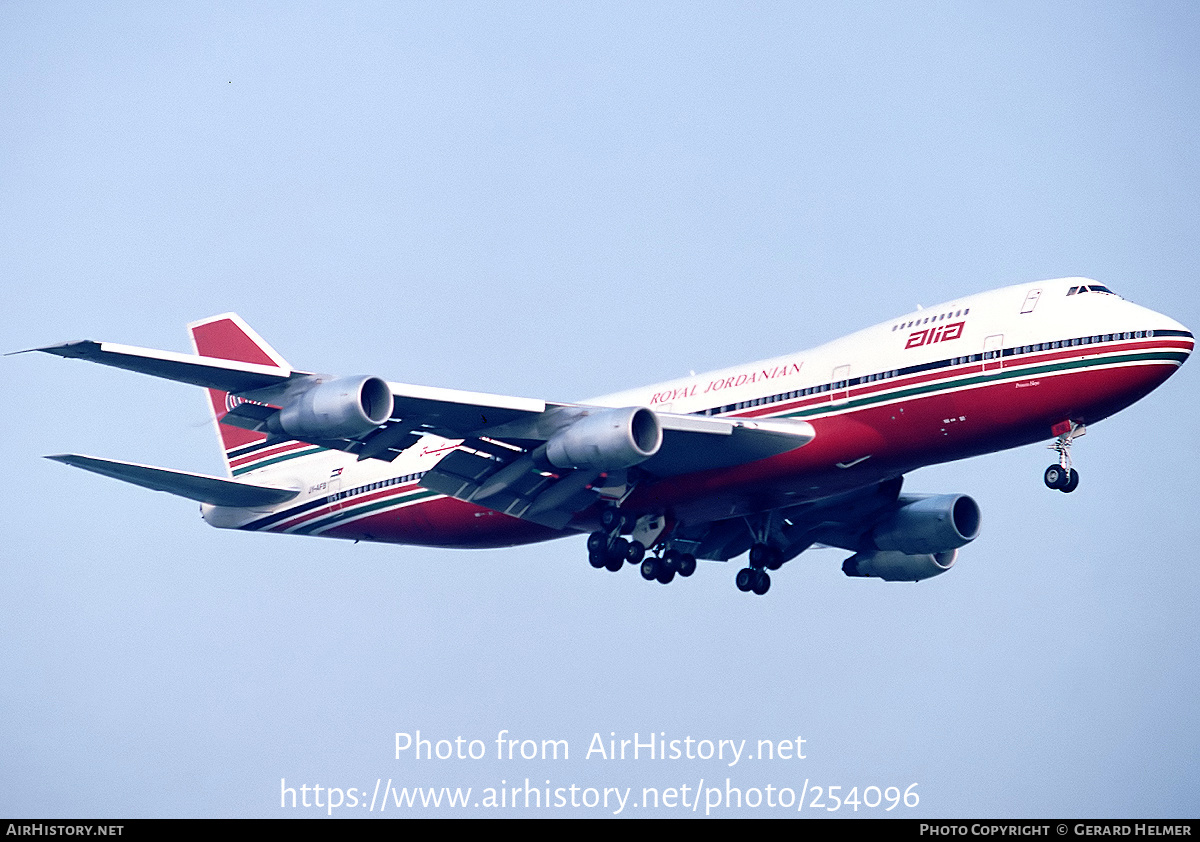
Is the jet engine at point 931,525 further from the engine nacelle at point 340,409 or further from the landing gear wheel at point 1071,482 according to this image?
the engine nacelle at point 340,409

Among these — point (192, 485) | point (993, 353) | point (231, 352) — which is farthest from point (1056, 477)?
point (231, 352)

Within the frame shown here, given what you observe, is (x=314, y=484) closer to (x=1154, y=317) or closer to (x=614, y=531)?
(x=614, y=531)

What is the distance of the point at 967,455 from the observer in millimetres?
35562

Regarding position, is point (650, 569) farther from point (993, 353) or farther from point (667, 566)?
point (993, 353)

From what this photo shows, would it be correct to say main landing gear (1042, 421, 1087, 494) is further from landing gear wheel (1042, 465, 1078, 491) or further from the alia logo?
the alia logo

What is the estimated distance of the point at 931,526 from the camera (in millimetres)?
42688

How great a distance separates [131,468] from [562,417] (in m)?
11.4

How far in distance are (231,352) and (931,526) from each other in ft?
70.5

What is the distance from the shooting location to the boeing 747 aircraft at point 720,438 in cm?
3350

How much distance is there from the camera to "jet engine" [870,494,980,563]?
140 ft

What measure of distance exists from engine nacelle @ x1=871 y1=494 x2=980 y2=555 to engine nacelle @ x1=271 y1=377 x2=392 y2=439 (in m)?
16.7

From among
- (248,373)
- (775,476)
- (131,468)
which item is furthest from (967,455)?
(131,468)

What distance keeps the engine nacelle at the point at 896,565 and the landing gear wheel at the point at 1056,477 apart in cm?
1042

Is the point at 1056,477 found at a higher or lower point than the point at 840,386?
lower
